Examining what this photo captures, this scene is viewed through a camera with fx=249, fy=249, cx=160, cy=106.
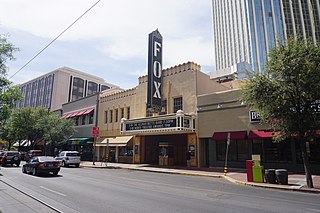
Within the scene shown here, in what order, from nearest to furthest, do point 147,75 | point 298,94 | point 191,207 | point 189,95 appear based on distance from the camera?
point 191,207, point 298,94, point 189,95, point 147,75

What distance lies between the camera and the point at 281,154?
19547mm

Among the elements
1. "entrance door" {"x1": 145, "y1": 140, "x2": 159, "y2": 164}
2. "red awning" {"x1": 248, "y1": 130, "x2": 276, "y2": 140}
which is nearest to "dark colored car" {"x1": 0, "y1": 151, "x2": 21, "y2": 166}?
"entrance door" {"x1": 145, "y1": 140, "x2": 159, "y2": 164}

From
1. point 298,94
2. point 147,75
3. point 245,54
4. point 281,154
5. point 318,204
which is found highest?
point 245,54

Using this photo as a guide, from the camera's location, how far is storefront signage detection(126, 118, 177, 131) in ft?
78.8

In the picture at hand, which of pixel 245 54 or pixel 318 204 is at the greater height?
pixel 245 54

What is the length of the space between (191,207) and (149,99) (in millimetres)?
19458

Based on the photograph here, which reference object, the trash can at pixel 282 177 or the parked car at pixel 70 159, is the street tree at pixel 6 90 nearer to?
the parked car at pixel 70 159

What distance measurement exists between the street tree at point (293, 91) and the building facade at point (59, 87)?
7658 centimetres

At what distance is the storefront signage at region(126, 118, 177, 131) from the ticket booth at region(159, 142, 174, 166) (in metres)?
3.39

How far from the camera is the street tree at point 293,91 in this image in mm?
13078

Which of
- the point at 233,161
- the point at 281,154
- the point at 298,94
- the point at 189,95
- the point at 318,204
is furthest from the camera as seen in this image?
the point at 189,95

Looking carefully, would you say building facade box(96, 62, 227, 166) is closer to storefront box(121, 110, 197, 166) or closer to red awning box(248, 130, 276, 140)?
storefront box(121, 110, 197, 166)

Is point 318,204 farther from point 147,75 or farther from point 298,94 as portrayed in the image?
point 147,75

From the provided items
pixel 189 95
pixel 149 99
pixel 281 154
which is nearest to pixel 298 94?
pixel 281 154
